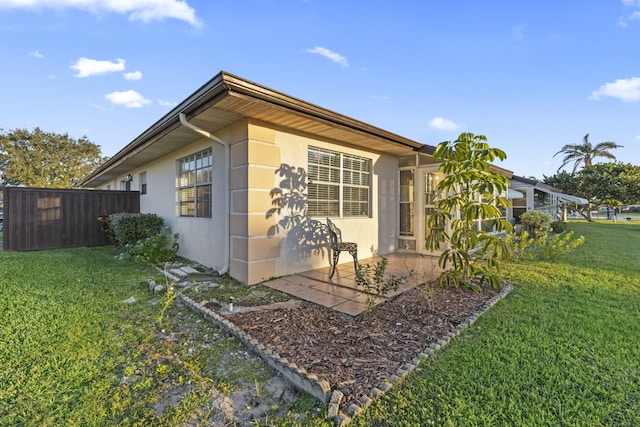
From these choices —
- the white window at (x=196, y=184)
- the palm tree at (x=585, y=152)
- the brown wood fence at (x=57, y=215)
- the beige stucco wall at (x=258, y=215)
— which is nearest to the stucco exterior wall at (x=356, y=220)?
the beige stucco wall at (x=258, y=215)

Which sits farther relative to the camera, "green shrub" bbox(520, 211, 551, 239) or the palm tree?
the palm tree

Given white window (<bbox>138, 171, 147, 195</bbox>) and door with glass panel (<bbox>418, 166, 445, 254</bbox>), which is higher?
white window (<bbox>138, 171, 147, 195</bbox>)

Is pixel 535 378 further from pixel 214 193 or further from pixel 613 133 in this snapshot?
pixel 613 133

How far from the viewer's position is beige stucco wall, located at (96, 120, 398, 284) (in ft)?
16.1

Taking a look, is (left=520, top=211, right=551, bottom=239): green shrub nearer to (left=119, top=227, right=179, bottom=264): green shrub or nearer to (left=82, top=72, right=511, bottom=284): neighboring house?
(left=82, top=72, right=511, bottom=284): neighboring house

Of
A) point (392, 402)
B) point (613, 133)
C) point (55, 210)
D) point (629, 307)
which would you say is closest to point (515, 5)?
point (629, 307)

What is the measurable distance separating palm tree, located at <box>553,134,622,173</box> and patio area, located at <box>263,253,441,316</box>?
28273mm

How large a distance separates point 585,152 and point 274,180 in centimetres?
3219

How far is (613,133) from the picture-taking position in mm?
25344

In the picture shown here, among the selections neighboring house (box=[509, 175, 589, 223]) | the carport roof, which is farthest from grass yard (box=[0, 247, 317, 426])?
neighboring house (box=[509, 175, 589, 223])

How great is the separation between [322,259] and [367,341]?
10.8ft

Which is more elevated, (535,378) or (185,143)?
(185,143)

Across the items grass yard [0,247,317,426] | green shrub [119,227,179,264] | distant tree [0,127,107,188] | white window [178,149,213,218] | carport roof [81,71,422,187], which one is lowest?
grass yard [0,247,317,426]

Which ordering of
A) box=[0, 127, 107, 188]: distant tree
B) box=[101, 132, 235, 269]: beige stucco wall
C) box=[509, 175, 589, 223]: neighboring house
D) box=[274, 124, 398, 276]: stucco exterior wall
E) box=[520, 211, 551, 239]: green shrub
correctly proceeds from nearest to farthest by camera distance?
box=[274, 124, 398, 276]: stucco exterior wall → box=[101, 132, 235, 269]: beige stucco wall → box=[520, 211, 551, 239]: green shrub → box=[509, 175, 589, 223]: neighboring house → box=[0, 127, 107, 188]: distant tree
